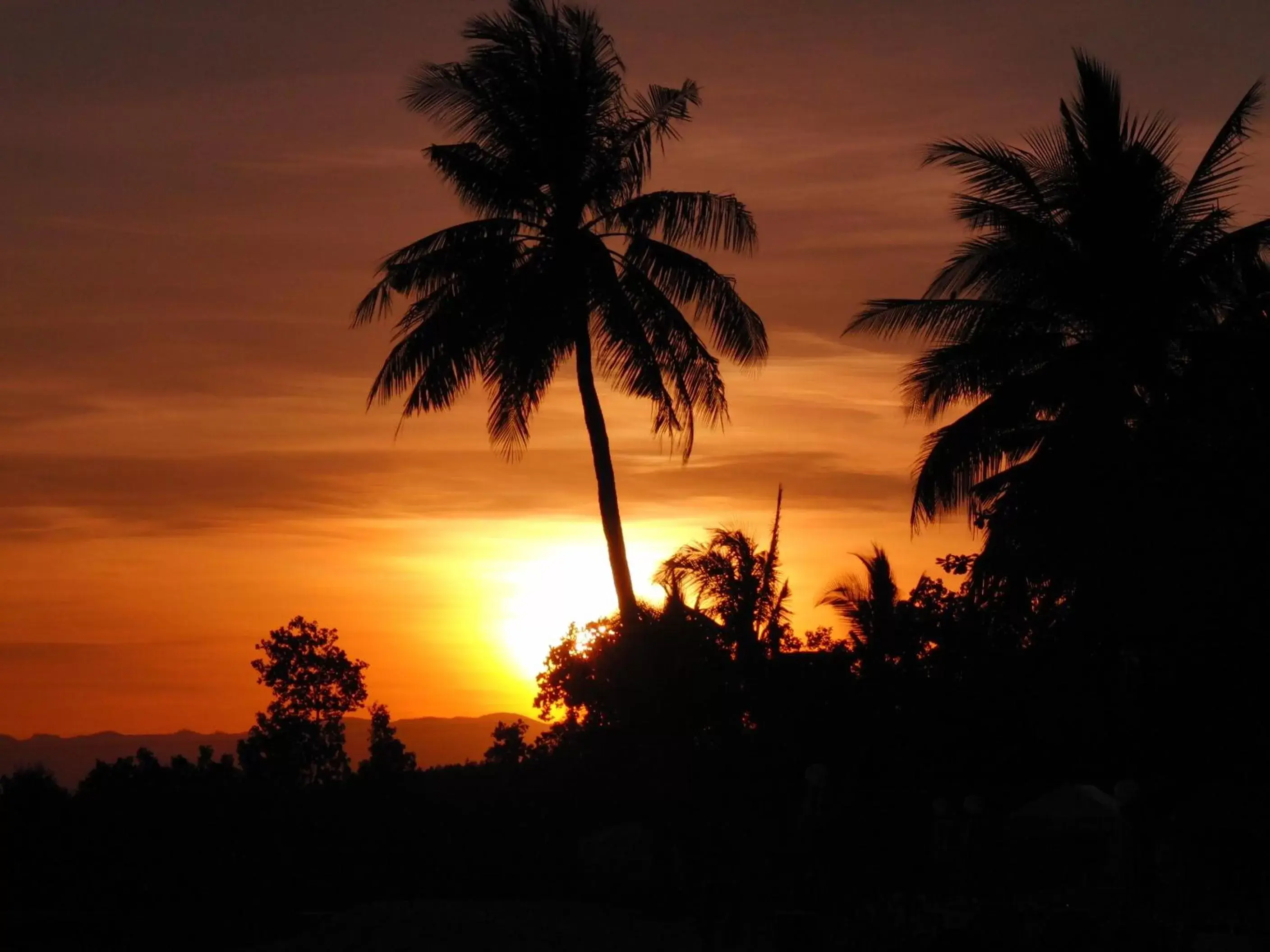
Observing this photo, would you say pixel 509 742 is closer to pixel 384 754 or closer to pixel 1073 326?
pixel 384 754

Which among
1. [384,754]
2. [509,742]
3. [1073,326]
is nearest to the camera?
[1073,326]

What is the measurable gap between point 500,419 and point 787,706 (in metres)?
9.87

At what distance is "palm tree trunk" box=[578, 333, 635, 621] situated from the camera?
19609 mm

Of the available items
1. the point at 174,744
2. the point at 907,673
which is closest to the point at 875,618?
the point at 907,673

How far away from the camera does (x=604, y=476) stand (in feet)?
64.9

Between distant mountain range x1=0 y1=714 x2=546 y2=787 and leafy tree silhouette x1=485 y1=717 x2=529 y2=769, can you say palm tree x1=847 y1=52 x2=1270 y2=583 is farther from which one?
distant mountain range x1=0 y1=714 x2=546 y2=787

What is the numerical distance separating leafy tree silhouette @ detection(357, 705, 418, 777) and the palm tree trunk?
22.4ft

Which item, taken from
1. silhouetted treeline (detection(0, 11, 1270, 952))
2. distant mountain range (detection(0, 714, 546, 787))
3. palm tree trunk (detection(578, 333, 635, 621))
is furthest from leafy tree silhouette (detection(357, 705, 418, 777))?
distant mountain range (detection(0, 714, 546, 787))

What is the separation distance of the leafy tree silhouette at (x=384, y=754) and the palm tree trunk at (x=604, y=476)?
22.4 ft

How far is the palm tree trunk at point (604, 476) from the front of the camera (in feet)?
64.3

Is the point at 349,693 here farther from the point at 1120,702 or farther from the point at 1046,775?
the point at 1120,702

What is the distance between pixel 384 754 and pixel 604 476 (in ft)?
28.4

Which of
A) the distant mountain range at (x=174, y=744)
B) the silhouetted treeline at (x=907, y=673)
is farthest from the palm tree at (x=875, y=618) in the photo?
the distant mountain range at (x=174, y=744)

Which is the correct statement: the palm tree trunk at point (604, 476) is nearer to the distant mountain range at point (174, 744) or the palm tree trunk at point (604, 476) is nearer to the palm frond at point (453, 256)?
the palm frond at point (453, 256)
